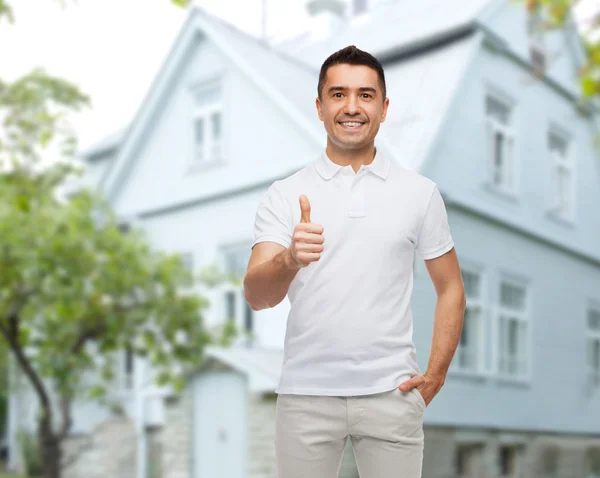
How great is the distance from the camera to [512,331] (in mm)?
10391

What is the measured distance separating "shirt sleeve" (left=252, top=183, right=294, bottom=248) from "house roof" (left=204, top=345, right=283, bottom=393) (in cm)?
676

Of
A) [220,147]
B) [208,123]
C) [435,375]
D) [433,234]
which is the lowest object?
[435,375]

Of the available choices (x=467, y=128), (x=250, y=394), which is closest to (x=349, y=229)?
(x=250, y=394)

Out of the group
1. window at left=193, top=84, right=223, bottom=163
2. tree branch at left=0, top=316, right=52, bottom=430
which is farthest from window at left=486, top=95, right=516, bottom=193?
tree branch at left=0, top=316, right=52, bottom=430

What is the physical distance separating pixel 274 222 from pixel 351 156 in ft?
0.64

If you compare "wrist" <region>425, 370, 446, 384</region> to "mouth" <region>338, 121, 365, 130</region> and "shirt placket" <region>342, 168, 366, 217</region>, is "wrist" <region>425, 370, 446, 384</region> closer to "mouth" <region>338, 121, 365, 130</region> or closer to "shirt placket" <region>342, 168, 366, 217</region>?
"shirt placket" <region>342, 168, 366, 217</region>

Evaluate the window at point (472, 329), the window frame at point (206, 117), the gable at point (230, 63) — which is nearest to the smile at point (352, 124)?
the gable at point (230, 63)

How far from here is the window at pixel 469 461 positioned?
958 centimetres

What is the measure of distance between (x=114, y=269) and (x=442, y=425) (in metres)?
3.43

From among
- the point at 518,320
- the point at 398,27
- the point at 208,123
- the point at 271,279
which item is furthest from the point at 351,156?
the point at 518,320

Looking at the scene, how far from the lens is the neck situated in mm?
1702

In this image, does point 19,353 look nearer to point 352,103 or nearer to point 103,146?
point 103,146

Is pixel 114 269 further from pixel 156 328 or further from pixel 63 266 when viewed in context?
pixel 156 328

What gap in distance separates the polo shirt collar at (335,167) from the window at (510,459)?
911 cm
